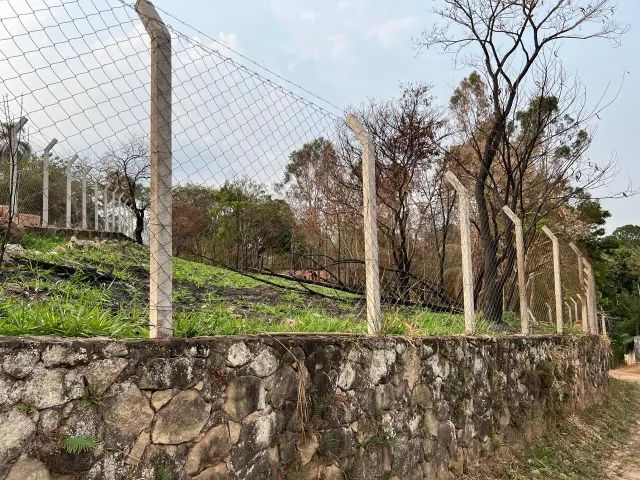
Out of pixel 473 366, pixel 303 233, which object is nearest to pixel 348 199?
pixel 303 233

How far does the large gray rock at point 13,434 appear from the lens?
6.16ft

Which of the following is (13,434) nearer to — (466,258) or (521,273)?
(466,258)

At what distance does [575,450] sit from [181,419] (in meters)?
5.34

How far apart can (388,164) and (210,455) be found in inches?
506

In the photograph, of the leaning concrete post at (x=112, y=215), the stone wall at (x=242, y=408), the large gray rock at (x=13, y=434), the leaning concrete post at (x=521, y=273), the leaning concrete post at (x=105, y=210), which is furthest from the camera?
the leaning concrete post at (x=112, y=215)

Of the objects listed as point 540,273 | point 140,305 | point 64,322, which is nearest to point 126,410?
point 64,322

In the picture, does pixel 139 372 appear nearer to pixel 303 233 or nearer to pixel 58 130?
pixel 58 130

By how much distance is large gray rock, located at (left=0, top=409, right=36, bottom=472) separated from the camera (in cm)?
188

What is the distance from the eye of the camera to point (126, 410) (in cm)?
218

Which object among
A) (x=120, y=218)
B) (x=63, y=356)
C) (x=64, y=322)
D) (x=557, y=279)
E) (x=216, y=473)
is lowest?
(x=216, y=473)

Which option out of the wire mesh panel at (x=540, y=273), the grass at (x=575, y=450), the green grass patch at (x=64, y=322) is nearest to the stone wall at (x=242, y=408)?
the green grass patch at (x=64, y=322)

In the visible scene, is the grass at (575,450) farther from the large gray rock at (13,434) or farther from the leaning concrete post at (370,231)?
the large gray rock at (13,434)

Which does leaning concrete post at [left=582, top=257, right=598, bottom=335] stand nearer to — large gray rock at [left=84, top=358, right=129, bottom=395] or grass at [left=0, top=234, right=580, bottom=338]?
grass at [left=0, top=234, right=580, bottom=338]

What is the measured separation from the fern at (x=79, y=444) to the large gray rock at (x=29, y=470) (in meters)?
0.09
